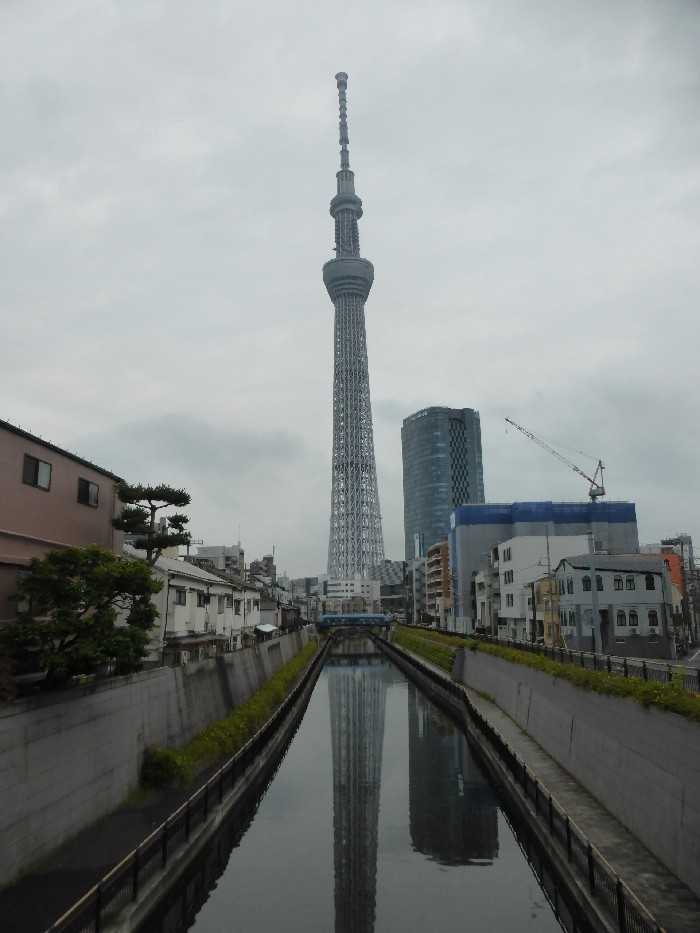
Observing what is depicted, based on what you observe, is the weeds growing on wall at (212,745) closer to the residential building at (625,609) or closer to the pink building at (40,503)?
the pink building at (40,503)

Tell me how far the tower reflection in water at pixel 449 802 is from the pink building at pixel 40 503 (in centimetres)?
1459

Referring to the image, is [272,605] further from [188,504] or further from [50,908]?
[50,908]

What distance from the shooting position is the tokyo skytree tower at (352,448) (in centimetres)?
17838

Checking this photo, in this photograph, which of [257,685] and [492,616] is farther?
[492,616]

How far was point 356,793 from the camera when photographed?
25.6m

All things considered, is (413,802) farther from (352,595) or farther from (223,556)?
(352,595)

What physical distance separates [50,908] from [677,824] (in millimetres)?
12253

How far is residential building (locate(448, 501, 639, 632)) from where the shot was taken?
101 metres

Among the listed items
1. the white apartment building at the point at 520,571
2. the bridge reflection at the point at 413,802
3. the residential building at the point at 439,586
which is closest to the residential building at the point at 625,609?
the white apartment building at the point at 520,571

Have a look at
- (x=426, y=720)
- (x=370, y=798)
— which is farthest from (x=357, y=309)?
(x=370, y=798)

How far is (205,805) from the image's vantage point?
17781 mm

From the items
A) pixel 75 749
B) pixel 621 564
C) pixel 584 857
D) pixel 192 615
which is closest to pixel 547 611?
pixel 621 564

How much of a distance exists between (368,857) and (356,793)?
709 centimetres

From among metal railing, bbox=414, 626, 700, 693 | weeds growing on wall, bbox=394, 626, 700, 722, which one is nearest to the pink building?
weeds growing on wall, bbox=394, 626, 700, 722
